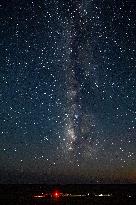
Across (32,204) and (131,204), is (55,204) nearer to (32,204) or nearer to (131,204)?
(32,204)

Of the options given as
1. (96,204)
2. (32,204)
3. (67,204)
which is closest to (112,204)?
(96,204)

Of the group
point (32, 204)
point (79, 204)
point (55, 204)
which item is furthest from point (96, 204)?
point (32, 204)

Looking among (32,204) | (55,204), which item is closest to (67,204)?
(55,204)

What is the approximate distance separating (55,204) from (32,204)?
335cm

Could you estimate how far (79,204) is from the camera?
52.0 meters

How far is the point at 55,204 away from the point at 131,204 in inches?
419

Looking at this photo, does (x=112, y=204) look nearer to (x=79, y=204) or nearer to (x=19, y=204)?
(x=79, y=204)

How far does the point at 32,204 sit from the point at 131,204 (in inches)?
537

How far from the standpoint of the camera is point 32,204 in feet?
164

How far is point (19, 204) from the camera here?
49.8m

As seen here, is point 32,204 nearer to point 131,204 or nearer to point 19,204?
point 19,204

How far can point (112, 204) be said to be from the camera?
167ft

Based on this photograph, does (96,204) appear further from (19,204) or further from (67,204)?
(19,204)

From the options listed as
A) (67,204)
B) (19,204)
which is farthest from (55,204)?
(19,204)
